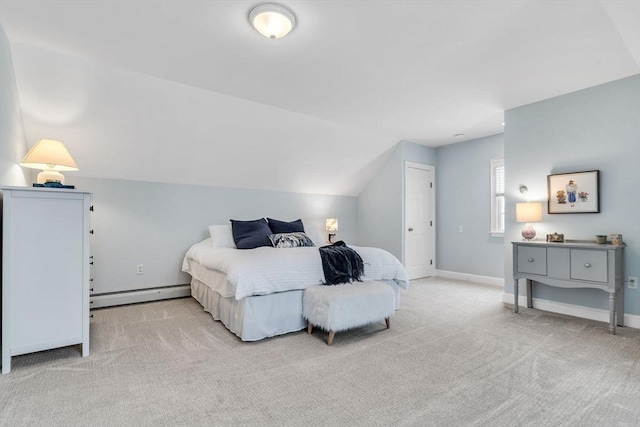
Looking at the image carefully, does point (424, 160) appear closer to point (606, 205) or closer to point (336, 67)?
point (606, 205)

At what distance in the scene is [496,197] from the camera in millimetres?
5078

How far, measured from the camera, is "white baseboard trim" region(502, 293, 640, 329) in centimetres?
308

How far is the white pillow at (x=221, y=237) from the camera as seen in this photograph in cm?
408

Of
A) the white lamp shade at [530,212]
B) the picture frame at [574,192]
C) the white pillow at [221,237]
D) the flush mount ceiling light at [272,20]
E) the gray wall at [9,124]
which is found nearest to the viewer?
the flush mount ceiling light at [272,20]

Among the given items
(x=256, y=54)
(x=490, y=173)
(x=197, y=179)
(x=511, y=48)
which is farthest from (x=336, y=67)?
(x=490, y=173)

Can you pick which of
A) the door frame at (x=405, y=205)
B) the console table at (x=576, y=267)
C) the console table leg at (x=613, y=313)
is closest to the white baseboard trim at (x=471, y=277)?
the door frame at (x=405, y=205)

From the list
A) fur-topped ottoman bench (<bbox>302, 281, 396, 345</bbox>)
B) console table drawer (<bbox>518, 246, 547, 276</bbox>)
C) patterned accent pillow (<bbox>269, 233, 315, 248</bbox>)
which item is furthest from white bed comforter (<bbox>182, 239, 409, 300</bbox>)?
console table drawer (<bbox>518, 246, 547, 276</bbox>)

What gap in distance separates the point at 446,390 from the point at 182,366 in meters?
1.75

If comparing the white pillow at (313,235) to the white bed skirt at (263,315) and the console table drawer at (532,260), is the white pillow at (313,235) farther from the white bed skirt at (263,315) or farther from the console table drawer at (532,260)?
the console table drawer at (532,260)

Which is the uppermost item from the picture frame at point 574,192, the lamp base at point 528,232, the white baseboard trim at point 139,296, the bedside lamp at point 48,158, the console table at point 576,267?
the bedside lamp at point 48,158

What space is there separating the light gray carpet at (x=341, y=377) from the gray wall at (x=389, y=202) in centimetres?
234

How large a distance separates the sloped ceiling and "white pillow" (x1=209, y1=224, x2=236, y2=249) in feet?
2.49

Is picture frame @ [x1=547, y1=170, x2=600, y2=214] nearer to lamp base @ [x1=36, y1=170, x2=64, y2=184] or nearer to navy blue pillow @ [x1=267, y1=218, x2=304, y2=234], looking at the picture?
navy blue pillow @ [x1=267, y1=218, x2=304, y2=234]

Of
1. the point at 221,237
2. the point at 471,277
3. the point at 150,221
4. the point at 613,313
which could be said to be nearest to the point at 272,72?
the point at 221,237
